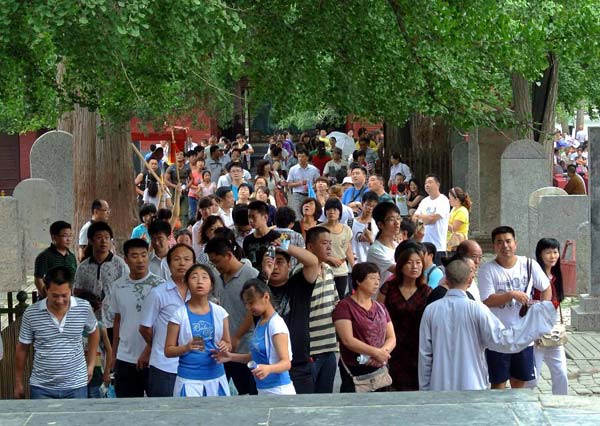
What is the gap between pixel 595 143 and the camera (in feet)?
48.6

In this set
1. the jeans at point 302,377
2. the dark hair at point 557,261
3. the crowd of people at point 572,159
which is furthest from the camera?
the crowd of people at point 572,159

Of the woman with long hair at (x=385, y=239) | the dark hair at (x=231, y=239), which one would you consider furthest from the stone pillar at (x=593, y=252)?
the dark hair at (x=231, y=239)

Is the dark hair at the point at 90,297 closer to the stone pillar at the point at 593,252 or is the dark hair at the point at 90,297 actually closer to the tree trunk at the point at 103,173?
the stone pillar at the point at 593,252

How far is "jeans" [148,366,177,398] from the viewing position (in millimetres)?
8695

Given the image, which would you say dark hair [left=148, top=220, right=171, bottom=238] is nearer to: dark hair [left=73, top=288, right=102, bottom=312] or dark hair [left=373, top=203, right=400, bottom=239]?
dark hair [left=73, top=288, right=102, bottom=312]

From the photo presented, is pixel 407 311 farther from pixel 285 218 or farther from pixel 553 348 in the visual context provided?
pixel 285 218

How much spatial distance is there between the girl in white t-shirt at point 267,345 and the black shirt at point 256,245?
286 cm

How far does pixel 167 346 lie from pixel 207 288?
46 centimetres

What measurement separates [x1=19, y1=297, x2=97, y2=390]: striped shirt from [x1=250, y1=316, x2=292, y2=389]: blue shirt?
1.28 m

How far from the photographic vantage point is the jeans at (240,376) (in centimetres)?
914

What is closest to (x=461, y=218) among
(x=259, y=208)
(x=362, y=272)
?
(x=259, y=208)

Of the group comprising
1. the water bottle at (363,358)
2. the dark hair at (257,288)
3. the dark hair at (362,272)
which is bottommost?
the water bottle at (363,358)

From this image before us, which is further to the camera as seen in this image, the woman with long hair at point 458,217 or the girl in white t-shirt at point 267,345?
the woman with long hair at point 458,217

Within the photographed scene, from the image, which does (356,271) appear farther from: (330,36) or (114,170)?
(114,170)
